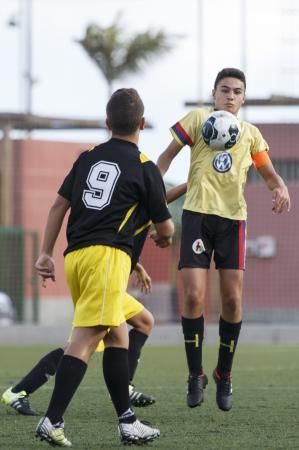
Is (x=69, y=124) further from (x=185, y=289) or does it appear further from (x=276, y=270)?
(x=185, y=289)

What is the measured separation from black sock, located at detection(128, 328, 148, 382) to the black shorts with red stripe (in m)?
0.54

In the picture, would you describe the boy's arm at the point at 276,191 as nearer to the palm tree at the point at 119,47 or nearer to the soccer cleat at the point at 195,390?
the soccer cleat at the point at 195,390

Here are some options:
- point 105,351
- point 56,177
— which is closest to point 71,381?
point 105,351

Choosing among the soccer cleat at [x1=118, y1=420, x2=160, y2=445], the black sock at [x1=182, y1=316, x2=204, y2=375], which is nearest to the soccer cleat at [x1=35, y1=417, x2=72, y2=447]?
the soccer cleat at [x1=118, y1=420, x2=160, y2=445]

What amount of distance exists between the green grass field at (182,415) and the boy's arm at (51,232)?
904 millimetres

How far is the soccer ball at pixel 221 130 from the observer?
859 cm

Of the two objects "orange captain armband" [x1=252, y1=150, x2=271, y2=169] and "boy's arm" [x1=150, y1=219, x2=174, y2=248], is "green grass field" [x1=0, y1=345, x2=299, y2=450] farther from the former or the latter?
"orange captain armband" [x1=252, y1=150, x2=271, y2=169]

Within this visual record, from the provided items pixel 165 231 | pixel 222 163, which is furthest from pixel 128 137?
pixel 222 163

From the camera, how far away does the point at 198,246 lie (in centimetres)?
873

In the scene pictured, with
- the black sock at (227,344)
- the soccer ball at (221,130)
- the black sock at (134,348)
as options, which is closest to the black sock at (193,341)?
the black sock at (227,344)

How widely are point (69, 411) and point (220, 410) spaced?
962mm

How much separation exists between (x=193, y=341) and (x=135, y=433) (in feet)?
6.18

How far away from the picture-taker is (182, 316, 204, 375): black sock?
8.80m

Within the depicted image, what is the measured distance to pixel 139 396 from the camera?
8.93m
